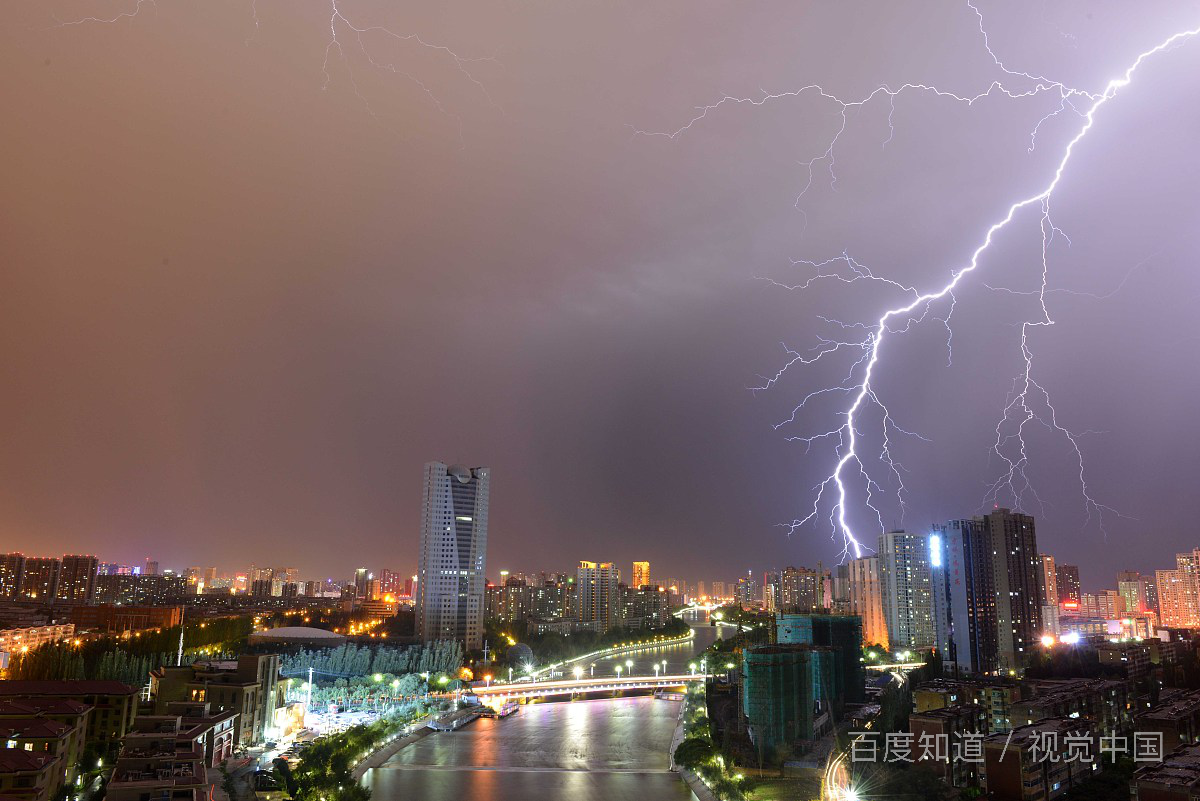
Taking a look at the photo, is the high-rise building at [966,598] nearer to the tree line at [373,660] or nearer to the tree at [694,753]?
the tree at [694,753]

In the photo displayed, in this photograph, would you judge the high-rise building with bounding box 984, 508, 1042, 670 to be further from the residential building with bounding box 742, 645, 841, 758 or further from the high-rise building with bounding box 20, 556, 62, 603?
the high-rise building with bounding box 20, 556, 62, 603

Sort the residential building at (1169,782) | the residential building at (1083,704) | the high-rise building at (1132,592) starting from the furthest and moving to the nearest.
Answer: the high-rise building at (1132,592) → the residential building at (1083,704) → the residential building at (1169,782)

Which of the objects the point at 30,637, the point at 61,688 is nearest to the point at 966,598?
the point at 61,688

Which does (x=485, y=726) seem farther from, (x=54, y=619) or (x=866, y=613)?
(x=54, y=619)

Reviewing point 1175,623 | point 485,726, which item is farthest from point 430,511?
point 1175,623

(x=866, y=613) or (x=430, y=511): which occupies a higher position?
(x=430, y=511)

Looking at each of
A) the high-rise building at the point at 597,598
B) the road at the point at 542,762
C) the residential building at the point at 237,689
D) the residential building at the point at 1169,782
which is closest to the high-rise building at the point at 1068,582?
the high-rise building at the point at 597,598
